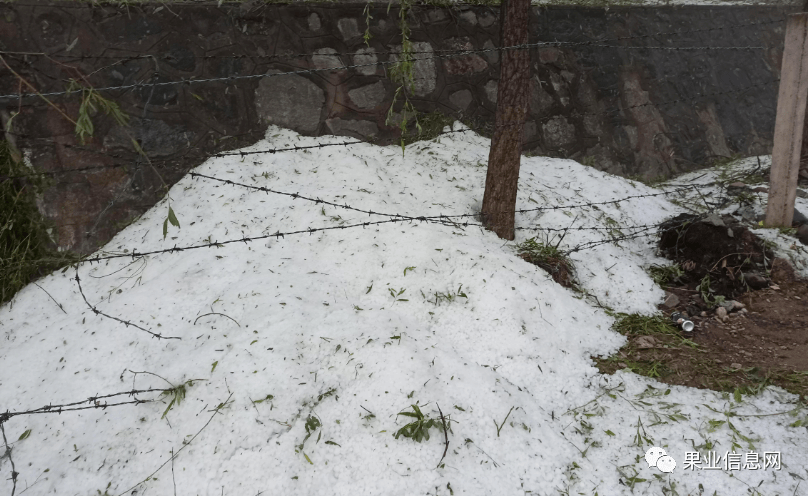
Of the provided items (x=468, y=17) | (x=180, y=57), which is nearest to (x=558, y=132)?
(x=468, y=17)

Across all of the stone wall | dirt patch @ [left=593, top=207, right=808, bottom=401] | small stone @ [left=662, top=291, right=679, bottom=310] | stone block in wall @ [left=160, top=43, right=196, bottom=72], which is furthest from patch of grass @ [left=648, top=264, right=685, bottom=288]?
stone block in wall @ [left=160, top=43, right=196, bottom=72]

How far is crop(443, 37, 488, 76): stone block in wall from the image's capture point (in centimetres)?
500

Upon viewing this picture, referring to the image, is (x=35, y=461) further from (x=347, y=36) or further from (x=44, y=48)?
(x=347, y=36)

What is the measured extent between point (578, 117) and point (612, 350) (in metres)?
3.37

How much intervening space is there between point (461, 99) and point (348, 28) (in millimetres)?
1284

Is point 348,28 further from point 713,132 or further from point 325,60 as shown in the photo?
point 713,132

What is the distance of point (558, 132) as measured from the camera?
5.51 m

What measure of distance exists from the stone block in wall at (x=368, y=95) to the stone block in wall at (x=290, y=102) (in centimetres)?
31

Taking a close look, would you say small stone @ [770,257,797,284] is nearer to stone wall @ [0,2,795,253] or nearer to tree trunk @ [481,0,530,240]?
tree trunk @ [481,0,530,240]

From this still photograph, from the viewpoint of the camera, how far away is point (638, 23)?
6.27 meters

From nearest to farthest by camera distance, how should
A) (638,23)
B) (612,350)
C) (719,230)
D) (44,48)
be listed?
(612,350)
(44,48)
(719,230)
(638,23)

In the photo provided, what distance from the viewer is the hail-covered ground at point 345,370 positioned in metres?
2.20

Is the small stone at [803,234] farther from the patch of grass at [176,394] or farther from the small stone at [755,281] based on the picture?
the patch of grass at [176,394]

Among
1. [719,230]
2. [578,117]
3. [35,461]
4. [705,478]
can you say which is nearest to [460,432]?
[705,478]
